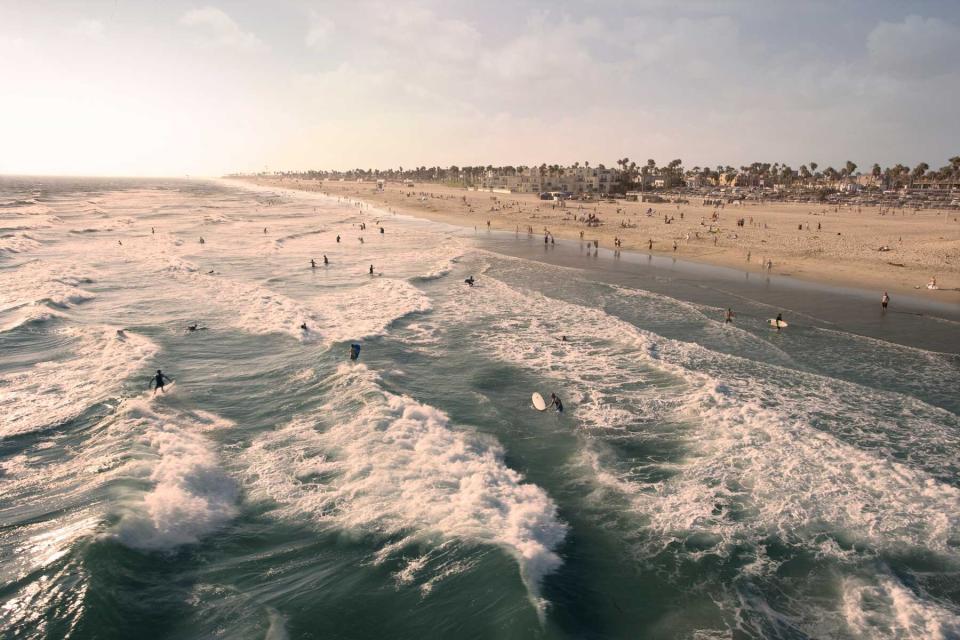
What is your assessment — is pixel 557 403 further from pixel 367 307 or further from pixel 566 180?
pixel 566 180

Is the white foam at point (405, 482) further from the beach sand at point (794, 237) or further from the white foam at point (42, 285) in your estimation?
the beach sand at point (794, 237)

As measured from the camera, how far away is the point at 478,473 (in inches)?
610

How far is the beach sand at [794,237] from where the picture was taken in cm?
4206

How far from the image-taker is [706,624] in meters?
10.5

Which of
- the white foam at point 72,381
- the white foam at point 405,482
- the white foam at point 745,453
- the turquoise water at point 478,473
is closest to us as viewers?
the turquoise water at point 478,473

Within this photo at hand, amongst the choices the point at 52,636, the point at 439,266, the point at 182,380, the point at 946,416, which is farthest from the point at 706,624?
the point at 439,266

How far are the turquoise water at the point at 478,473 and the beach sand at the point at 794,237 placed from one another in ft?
37.7

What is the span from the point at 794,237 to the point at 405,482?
2423 inches

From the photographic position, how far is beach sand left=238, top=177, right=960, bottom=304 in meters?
42.1

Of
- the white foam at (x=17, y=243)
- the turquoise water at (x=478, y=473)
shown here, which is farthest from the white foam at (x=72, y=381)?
the white foam at (x=17, y=243)

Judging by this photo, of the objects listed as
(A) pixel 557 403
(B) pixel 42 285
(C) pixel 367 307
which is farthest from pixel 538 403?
(B) pixel 42 285

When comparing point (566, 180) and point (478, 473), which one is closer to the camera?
point (478, 473)

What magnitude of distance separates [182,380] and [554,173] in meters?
158

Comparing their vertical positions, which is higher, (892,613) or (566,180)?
(566,180)
